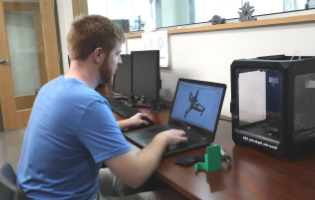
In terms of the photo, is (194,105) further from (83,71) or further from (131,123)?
(83,71)

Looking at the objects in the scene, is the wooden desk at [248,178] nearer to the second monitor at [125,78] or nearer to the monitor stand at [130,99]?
the monitor stand at [130,99]

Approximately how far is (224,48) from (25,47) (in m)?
3.38

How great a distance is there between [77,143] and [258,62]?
740 mm

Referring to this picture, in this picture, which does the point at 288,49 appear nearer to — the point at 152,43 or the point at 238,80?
the point at 238,80

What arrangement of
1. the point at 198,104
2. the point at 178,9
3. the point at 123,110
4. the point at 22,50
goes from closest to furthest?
1. the point at 198,104
2. the point at 123,110
3. the point at 178,9
4. the point at 22,50

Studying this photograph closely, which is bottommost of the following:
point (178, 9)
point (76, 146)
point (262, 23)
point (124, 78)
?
point (76, 146)

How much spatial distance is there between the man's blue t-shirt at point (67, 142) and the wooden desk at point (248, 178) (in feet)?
0.72

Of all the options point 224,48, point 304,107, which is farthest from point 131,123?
point 304,107

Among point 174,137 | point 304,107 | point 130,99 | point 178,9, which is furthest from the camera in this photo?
point 130,99

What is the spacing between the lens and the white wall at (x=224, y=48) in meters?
1.29

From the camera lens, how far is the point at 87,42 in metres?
1.10

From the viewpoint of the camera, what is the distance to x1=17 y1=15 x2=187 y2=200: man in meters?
0.92

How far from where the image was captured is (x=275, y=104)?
1065 mm

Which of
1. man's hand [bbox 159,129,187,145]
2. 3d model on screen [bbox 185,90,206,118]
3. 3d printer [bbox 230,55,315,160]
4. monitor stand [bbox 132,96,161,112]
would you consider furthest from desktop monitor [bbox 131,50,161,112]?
3d printer [bbox 230,55,315,160]
